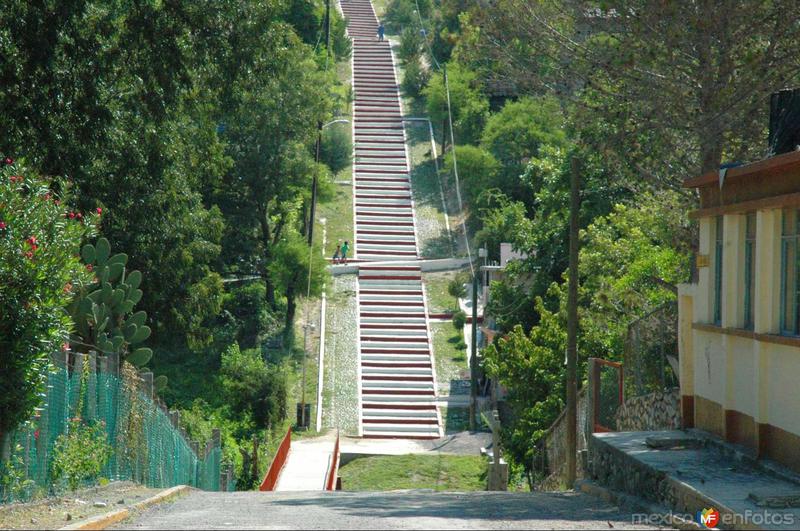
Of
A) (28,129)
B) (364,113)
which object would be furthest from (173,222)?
(364,113)

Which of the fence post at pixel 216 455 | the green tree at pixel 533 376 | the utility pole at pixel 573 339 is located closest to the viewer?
the utility pole at pixel 573 339

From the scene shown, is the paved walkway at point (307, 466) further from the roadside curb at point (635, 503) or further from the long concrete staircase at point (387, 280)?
the roadside curb at point (635, 503)

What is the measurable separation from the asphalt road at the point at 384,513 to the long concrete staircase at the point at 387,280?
24756 millimetres

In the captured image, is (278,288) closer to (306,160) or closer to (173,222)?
(306,160)

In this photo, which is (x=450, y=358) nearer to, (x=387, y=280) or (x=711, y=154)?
(x=387, y=280)

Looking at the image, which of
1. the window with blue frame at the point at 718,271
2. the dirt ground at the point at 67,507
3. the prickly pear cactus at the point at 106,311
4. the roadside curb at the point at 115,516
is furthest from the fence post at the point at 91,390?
the window with blue frame at the point at 718,271

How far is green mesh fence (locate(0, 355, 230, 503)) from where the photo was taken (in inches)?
488

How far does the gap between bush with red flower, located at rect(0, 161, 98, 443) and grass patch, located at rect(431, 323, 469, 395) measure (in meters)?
31.9

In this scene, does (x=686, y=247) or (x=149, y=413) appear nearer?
(x=149, y=413)

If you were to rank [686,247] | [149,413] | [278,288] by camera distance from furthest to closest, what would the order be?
[278,288] < [686,247] < [149,413]

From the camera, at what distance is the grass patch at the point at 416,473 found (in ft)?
105

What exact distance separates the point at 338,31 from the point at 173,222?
179 ft

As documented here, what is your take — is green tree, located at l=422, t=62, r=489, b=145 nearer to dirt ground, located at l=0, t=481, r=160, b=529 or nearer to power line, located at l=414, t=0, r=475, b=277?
power line, located at l=414, t=0, r=475, b=277

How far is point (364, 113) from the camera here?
7144cm
